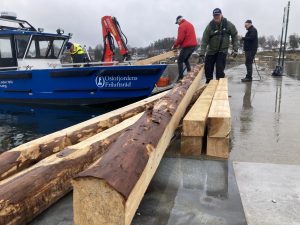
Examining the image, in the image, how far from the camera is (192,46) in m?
10.1

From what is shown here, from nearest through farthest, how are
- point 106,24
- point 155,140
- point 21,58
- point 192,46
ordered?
point 155,140, point 192,46, point 21,58, point 106,24

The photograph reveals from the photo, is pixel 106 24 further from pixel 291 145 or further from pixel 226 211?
pixel 226 211

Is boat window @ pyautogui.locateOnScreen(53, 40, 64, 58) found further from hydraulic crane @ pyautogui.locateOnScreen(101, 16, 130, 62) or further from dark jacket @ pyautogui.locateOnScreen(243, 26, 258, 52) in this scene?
dark jacket @ pyautogui.locateOnScreen(243, 26, 258, 52)

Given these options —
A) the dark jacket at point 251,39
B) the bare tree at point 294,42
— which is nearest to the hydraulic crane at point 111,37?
the dark jacket at point 251,39

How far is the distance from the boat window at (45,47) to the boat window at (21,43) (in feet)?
0.59

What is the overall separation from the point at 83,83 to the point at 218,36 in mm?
4185

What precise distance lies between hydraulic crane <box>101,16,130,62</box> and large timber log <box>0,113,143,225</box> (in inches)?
402

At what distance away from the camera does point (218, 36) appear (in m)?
8.04

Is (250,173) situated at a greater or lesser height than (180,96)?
lesser

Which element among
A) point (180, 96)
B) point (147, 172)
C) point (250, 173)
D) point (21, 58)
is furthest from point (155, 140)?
point (21, 58)

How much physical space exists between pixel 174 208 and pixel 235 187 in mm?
591

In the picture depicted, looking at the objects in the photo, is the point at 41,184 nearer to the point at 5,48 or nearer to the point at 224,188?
the point at 224,188

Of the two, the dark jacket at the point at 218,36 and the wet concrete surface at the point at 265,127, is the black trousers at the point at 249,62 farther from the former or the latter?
the wet concrete surface at the point at 265,127

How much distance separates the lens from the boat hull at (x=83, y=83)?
31.9 ft
